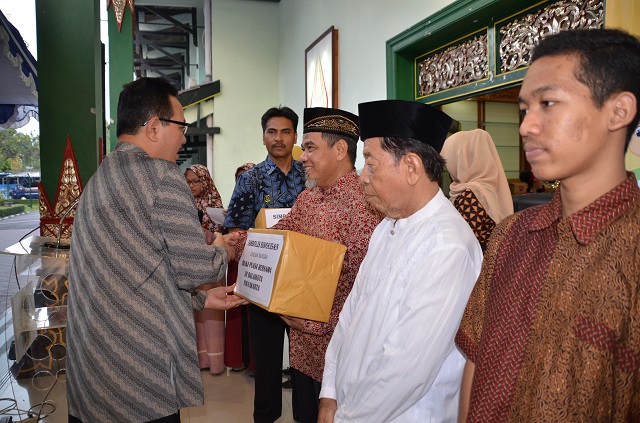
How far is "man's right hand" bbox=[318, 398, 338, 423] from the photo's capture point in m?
1.38

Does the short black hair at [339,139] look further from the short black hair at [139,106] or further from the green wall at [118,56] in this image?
the green wall at [118,56]

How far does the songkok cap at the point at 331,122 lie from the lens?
2.03m

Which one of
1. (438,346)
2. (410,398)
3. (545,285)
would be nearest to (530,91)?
(545,285)

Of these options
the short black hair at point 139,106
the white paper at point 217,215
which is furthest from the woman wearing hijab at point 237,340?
the short black hair at point 139,106

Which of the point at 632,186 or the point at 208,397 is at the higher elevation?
the point at 632,186

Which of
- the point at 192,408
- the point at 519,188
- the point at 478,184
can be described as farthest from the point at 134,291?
the point at 519,188

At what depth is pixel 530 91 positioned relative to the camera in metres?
0.88

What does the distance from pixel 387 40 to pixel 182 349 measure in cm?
329

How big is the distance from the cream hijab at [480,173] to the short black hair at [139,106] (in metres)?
1.25

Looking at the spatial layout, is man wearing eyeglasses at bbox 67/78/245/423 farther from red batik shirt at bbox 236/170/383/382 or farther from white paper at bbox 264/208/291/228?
white paper at bbox 264/208/291/228

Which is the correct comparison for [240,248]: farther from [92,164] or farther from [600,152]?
[92,164]

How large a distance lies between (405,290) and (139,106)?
102cm

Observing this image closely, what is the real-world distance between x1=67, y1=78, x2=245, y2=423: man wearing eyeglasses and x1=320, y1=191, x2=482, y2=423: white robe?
51cm

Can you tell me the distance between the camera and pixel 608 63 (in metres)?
0.82
